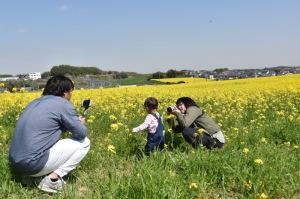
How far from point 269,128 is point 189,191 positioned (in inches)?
140

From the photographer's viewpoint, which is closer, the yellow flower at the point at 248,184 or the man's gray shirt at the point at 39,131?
the yellow flower at the point at 248,184

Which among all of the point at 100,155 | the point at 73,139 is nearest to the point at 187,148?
the point at 100,155

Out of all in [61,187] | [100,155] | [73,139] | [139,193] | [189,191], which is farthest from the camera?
[100,155]

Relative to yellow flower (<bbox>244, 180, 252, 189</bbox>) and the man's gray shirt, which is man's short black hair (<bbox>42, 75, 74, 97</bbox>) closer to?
the man's gray shirt

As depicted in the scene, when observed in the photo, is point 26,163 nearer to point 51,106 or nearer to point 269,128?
point 51,106

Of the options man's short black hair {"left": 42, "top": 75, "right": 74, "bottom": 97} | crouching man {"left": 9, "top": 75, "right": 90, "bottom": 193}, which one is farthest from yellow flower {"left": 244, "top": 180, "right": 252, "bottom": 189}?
man's short black hair {"left": 42, "top": 75, "right": 74, "bottom": 97}

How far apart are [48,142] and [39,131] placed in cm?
15

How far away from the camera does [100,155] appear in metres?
5.93

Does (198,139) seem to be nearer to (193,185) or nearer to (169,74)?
(193,185)

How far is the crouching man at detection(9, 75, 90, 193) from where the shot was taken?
16.3 feet

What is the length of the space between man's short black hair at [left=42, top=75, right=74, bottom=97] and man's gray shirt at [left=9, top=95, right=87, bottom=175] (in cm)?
10

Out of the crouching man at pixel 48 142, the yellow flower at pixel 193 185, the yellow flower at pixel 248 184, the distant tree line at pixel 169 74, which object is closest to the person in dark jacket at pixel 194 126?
the yellow flower at pixel 248 184

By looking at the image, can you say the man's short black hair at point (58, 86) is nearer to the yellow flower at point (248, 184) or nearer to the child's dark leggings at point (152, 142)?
the child's dark leggings at point (152, 142)

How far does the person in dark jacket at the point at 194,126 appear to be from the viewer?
22.0 feet
